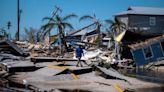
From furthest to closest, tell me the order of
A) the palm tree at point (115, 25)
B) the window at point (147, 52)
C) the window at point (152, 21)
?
the window at point (152, 21)
the palm tree at point (115, 25)
the window at point (147, 52)

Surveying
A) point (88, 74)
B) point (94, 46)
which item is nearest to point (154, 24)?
point (94, 46)

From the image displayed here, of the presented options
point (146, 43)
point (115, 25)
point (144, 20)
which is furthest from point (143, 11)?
point (146, 43)

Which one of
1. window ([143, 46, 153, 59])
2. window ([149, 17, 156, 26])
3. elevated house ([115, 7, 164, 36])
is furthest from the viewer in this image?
window ([149, 17, 156, 26])

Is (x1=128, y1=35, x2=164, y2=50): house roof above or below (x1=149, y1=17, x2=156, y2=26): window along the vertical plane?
below

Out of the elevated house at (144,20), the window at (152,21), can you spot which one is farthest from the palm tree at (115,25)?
the window at (152,21)

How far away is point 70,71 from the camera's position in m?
22.8

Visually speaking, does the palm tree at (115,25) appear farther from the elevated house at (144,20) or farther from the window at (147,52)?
the window at (147,52)

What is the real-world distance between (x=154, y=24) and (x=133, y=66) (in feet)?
Result: 71.2

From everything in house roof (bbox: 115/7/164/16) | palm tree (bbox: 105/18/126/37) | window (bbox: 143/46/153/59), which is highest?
house roof (bbox: 115/7/164/16)

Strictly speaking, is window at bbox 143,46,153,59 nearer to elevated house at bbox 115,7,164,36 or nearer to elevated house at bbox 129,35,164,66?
elevated house at bbox 129,35,164,66

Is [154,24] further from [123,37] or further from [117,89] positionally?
[117,89]

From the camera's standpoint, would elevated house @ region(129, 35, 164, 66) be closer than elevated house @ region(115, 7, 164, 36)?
Yes

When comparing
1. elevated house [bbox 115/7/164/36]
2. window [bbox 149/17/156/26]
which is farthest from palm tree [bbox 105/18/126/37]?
window [bbox 149/17/156/26]

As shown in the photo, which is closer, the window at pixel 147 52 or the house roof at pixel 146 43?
the house roof at pixel 146 43
